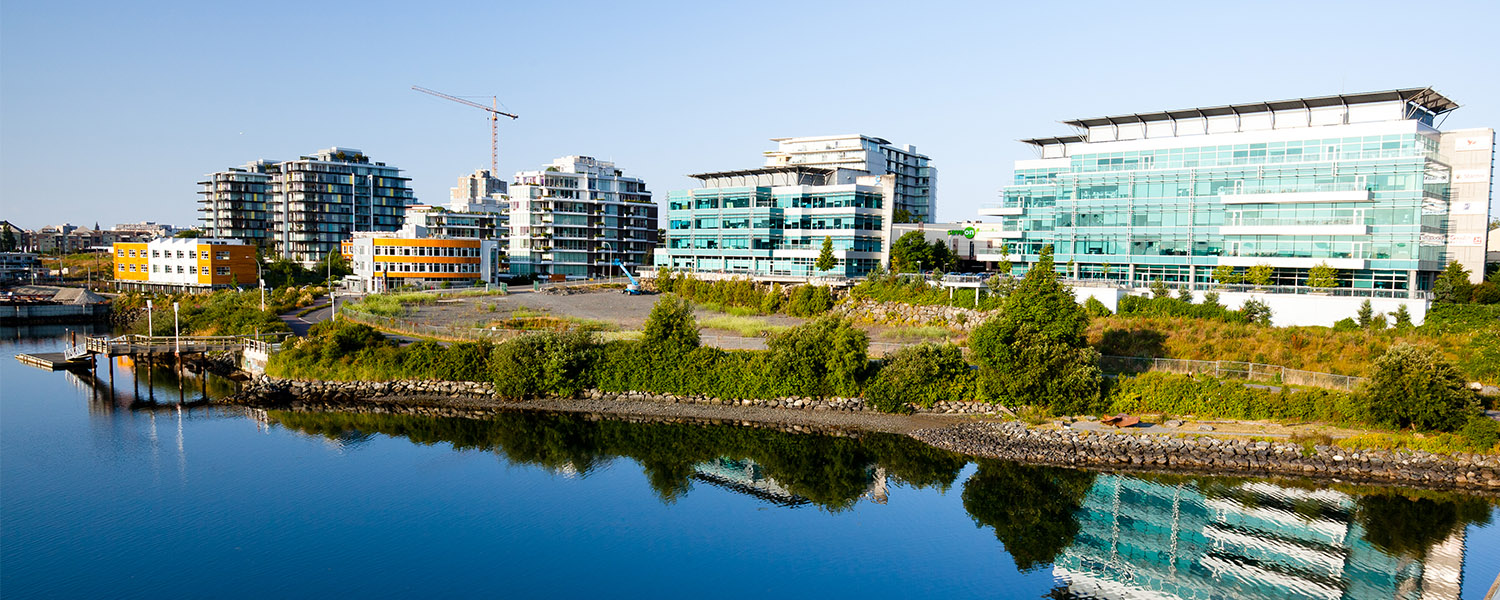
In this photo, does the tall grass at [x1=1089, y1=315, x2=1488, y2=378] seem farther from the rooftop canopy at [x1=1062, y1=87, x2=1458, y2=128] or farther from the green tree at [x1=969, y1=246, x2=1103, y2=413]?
the rooftop canopy at [x1=1062, y1=87, x2=1458, y2=128]

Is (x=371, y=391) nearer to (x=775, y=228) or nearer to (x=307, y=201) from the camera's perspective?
(x=775, y=228)

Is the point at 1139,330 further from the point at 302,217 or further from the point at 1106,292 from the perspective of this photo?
the point at 302,217

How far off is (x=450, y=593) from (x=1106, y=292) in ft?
140

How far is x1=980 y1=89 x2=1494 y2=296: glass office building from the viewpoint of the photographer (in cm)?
5134

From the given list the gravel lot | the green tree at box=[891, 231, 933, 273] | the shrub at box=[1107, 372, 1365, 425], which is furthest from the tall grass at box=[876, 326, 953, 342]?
the green tree at box=[891, 231, 933, 273]

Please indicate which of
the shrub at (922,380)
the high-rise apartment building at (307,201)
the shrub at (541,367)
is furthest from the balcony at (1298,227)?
the high-rise apartment building at (307,201)

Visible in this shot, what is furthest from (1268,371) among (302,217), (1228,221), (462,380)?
(302,217)

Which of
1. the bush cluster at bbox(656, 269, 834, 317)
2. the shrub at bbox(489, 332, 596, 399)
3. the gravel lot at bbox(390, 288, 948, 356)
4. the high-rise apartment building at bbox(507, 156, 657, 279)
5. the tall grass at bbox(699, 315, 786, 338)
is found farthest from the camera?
the high-rise apartment building at bbox(507, 156, 657, 279)

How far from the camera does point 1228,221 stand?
2232 inches

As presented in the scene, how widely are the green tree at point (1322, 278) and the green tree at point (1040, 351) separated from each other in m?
21.4

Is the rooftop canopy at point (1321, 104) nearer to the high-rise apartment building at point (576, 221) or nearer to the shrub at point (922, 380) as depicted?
the shrub at point (922, 380)

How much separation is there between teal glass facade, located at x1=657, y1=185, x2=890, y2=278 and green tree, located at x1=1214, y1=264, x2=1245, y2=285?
27180 mm

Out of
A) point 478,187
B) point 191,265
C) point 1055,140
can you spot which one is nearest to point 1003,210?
point 1055,140

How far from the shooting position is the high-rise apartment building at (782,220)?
74562 millimetres
